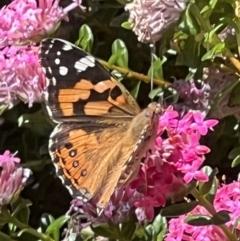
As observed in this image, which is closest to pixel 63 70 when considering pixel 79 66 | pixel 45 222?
pixel 79 66

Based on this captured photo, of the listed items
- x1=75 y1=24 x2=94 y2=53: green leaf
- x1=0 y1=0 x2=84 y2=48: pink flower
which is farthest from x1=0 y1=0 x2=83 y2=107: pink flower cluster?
x1=75 y1=24 x2=94 y2=53: green leaf

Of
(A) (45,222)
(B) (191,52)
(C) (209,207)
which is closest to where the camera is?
(C) (209,207)

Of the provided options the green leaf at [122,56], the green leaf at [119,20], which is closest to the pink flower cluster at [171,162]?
the green leaf at [122,56]

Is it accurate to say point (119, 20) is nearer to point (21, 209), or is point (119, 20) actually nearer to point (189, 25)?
point (189, 25)

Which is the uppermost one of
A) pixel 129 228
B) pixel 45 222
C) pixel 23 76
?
pixel 23 76

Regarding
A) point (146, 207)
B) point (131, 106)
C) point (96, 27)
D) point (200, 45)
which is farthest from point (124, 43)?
point (146, 207)

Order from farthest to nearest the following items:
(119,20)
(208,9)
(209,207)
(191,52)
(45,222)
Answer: (119,20)
(45,222)
(191,52)
(208,9)
(209,207)

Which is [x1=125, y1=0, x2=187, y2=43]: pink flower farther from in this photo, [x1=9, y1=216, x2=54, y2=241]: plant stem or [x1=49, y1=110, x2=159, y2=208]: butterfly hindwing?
[x1=9, y1=216, x2=54, y2=241]: plant stem

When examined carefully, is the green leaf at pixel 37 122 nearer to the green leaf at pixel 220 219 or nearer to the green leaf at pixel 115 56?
the green leaf at pixel 115 56
